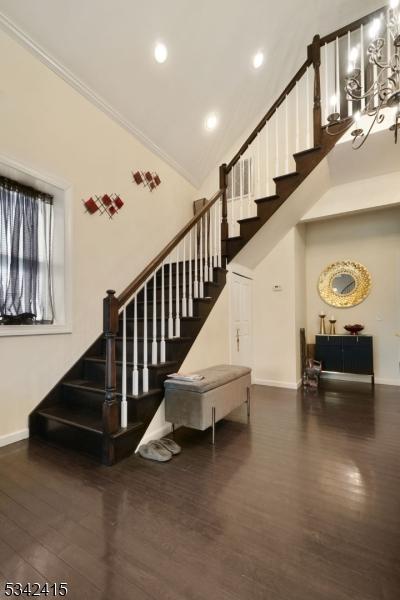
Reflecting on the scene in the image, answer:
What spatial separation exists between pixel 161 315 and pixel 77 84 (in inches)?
113

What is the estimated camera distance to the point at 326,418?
3361 millimetres

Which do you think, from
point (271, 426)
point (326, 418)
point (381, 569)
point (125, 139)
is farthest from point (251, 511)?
point (125, 139)

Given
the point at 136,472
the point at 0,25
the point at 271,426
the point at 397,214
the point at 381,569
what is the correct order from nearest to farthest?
1. the point at 381,569
2. the point at 136,472
3. the point at 0,25
4. the point at 271,426
5. the point at 397,214

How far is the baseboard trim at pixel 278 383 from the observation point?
4828 mm

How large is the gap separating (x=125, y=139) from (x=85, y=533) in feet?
14.1

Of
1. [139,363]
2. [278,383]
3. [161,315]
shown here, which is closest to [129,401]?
[139,363]

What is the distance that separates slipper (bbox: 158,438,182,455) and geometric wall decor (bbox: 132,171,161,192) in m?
3.44

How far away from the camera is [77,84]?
130 inches

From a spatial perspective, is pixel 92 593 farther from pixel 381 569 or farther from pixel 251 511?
pixel 381 569

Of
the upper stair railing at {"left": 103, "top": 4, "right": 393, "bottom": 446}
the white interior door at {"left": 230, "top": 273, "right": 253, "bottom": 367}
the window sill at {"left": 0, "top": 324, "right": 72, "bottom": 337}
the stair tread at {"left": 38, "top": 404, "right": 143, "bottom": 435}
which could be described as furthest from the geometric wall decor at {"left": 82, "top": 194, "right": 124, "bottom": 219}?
the stair tread at {"left": 38, "top": 404, "right": 143, "bottom": 435}

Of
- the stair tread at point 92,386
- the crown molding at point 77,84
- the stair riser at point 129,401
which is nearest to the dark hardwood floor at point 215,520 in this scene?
the stair riser at point 129,401

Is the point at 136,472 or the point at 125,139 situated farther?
the point at 125,139

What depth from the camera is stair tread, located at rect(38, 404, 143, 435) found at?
2.45 metres

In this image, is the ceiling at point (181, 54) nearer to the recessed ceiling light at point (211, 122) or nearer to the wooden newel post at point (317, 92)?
the recessed ceiling light at point (211, 122)
